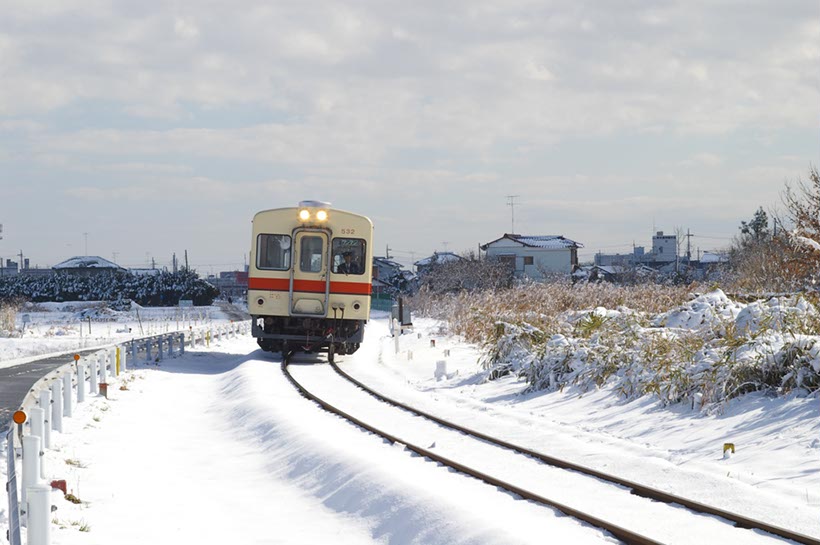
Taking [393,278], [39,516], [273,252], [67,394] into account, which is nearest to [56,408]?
[67,394]

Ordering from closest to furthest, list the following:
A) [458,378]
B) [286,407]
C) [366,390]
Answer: [286,407] → [366,390] → [458,378]

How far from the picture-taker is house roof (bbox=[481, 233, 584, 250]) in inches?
3265

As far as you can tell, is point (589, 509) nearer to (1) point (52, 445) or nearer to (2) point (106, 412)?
(1) point (52, 445)

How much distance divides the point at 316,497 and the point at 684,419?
15.5 ft

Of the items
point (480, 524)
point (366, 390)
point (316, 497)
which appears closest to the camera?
point (480, 524)

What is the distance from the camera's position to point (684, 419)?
36.7 feet

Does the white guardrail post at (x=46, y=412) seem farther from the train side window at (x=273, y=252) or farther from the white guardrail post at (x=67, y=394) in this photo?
the train side window at (x=273, y=252)

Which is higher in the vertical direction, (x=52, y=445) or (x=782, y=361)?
(x=782, y=361)

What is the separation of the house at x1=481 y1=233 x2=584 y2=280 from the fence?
193 ft

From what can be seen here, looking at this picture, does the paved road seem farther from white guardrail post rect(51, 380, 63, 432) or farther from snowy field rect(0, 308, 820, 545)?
snowy field rect(0, 308, 820, 545)

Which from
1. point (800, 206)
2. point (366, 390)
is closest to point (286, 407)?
point (366, 390)

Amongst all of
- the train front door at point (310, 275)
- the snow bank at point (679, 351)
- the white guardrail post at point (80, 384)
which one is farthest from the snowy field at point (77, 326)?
the snow bank at point (679, 351)

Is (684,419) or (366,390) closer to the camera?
(684,419)

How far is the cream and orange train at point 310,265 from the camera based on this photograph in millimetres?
21641
